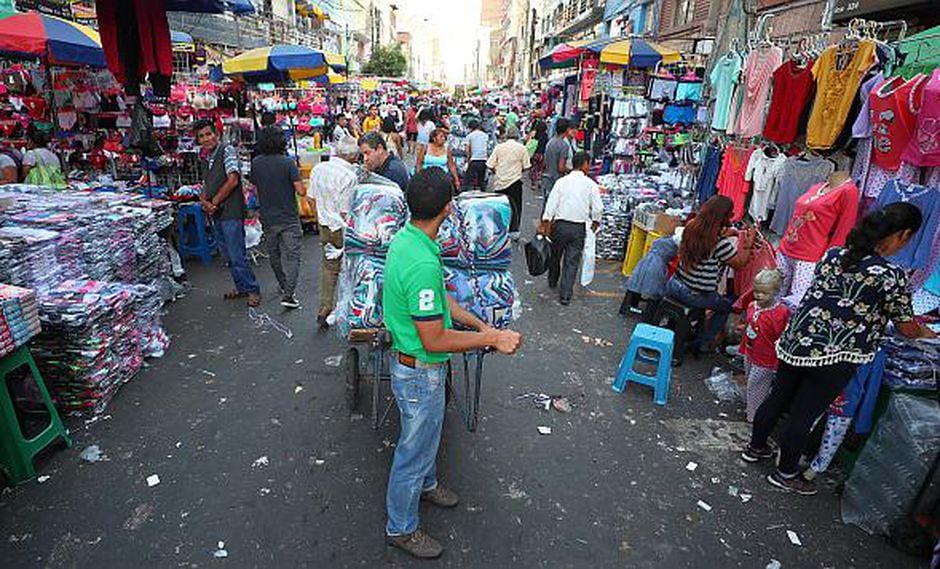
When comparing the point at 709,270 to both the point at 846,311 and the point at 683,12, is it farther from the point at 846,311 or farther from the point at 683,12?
the point at 683,12

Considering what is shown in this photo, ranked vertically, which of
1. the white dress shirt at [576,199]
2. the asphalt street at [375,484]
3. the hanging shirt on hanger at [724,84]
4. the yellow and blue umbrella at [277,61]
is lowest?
the asphalt street at [375,484]

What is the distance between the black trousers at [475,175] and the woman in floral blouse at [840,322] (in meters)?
7.88

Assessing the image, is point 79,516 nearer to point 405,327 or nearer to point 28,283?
point 28,283

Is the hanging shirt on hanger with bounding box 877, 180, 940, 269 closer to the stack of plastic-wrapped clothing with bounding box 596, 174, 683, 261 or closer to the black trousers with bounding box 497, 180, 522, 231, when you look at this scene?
the stack of plastic-wrapped clothing with bounding box 596, 174, 683, 261

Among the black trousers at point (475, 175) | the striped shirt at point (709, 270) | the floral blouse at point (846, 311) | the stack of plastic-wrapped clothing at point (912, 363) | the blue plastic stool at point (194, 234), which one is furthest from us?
the black trousers at point (475, 175)

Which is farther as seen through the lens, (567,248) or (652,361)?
(567,248)

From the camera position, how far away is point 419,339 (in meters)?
2.40

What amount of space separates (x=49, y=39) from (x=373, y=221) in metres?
5.37

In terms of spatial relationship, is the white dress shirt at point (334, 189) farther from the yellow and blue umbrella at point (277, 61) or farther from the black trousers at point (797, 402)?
the yellow and blue umbrella at point (277, 61)

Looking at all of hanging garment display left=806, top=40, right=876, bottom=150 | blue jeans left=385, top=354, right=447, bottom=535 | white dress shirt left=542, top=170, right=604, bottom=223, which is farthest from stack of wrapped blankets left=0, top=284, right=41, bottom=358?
hanging garment display left=806, top=40, right=876, bottom=150

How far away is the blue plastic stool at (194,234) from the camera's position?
289 inches

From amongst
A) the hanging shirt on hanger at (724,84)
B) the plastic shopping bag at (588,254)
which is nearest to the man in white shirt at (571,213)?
the plastic shopping bag at (588,254)

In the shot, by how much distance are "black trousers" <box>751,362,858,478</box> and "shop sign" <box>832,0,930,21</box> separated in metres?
4.36

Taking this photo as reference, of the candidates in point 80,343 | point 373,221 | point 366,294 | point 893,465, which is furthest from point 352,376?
point 893,465
